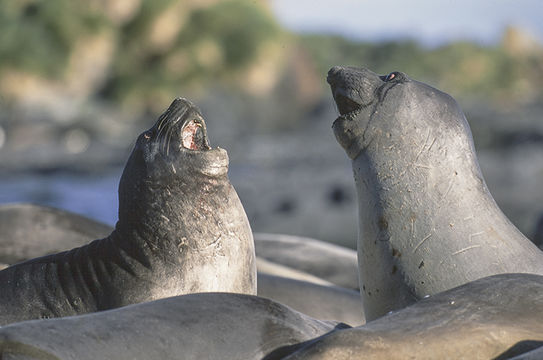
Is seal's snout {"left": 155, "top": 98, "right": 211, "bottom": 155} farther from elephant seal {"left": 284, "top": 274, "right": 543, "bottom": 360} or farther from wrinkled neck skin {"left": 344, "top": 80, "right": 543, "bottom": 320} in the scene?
elephant seal {"left": 284, "top": 274, "right": 543, "bottom": 360}

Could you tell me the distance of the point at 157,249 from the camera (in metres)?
4.38

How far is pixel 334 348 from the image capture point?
10.2ft

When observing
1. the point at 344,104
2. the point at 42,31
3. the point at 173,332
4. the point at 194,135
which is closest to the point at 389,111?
the point at 344,104

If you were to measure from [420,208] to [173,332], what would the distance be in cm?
158

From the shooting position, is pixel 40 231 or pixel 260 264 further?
pixel 260 264

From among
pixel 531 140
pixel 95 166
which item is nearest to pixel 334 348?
pixel 531 140

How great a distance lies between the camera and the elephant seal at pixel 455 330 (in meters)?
3.17

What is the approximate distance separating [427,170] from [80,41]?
100 feet

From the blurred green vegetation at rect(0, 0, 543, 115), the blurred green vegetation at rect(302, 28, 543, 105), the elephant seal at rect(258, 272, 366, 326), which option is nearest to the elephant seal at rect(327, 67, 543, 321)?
the elephant seal at rect(258, 272, 366, 326)

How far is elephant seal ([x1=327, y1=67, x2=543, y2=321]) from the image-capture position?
4.31m

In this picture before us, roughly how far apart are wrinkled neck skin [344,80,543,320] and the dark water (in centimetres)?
1026

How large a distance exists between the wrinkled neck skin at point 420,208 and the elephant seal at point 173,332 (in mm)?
810

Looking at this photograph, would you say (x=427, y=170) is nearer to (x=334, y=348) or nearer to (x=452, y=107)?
(x=452, y=107)

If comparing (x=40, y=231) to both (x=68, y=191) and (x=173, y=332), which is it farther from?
(x=68, y=191)
